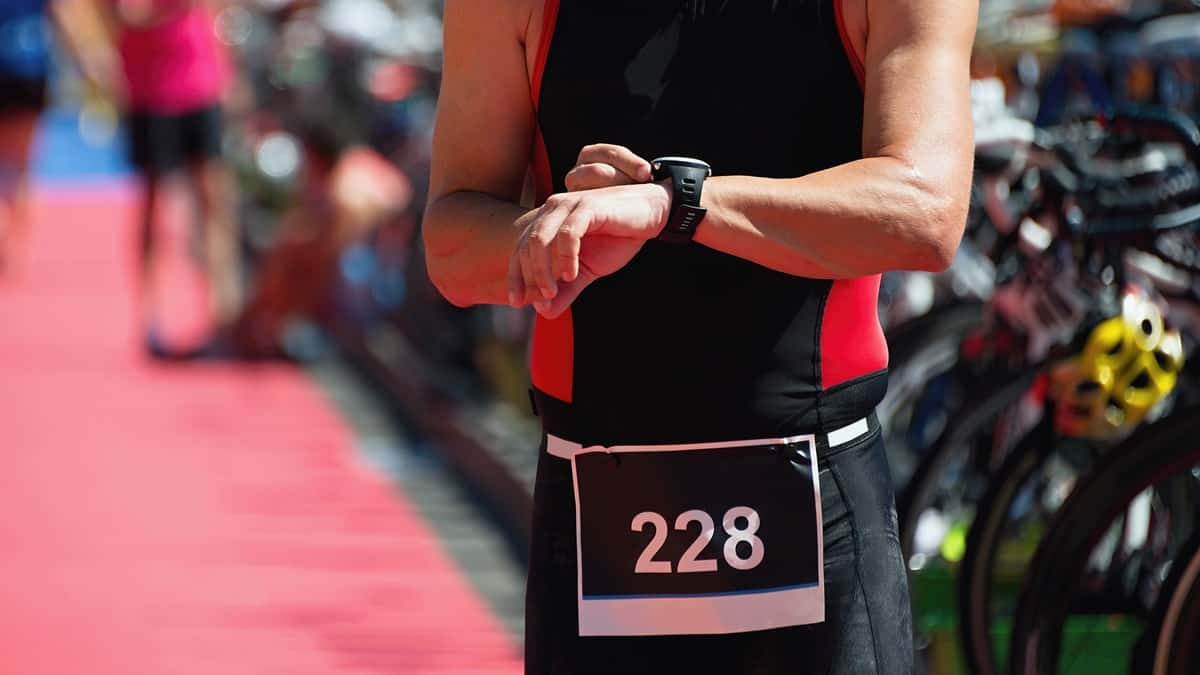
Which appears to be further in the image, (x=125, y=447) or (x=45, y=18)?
(x=45, y=18)

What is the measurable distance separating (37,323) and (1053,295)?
838 centimetres

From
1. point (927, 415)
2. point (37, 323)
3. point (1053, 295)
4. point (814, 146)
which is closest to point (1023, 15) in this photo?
point (927, 415)

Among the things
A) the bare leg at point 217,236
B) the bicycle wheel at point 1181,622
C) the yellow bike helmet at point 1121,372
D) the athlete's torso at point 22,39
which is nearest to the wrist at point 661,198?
the bicycle wheel at point 1181,622

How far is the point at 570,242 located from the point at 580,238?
17mm

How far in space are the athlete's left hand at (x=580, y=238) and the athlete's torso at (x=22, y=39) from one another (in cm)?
963

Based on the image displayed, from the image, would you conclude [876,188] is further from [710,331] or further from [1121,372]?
[1121,372]

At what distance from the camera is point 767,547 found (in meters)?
2.31

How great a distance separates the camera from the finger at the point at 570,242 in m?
2.00

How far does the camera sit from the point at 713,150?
2285 mm

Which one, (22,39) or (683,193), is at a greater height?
(683,193)

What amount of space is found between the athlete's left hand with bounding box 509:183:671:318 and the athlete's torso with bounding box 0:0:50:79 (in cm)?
963

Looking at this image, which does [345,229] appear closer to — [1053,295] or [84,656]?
[84,656]

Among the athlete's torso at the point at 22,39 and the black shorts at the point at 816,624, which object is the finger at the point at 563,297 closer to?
the black shorts at the point at 816,624

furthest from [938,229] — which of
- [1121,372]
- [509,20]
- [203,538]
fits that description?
[203,538]
